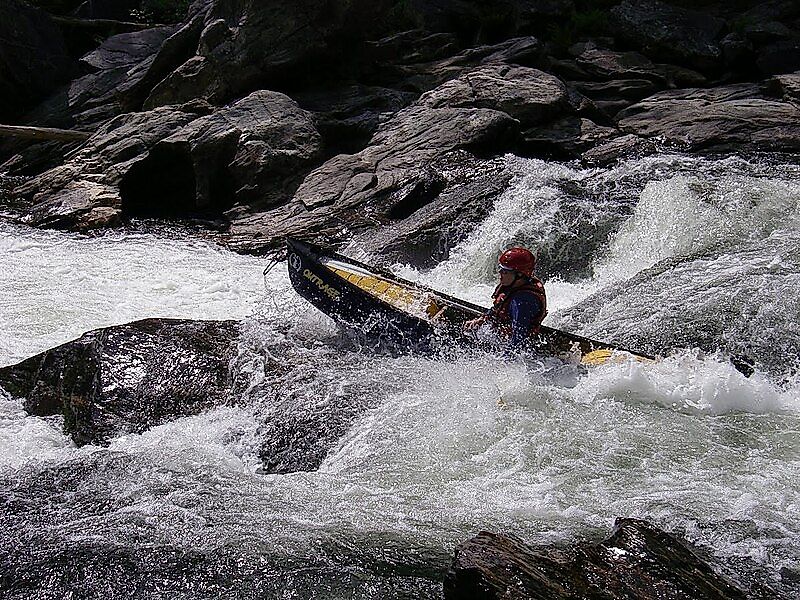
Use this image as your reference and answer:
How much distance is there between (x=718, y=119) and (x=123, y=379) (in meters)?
9.47

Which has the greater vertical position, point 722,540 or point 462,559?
point 462,559

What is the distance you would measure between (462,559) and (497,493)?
1.47 metres

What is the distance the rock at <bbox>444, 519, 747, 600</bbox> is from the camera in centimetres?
377

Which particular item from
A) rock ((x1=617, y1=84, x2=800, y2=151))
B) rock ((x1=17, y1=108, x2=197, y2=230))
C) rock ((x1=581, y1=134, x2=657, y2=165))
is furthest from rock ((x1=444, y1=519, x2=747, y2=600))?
rock ((x1=17, y1=108, x2=197, y2=230))

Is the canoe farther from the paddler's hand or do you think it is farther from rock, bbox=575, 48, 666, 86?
rock, bbox=575, 48, 666, 86

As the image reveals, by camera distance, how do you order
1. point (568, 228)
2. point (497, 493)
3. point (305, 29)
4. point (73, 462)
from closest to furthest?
point (497, 493) < point (73, 462) < point (568, 228) < point (305, 29)

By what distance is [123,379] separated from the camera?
679cm

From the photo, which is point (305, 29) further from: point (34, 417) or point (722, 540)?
point (722, 540)

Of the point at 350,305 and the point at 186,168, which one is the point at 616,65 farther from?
the point at 350,305

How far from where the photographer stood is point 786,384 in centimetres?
658

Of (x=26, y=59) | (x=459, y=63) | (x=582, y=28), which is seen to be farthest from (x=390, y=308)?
(x=26, y=59)

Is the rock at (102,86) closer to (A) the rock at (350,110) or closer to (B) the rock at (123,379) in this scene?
(A) the rock at (350,110)

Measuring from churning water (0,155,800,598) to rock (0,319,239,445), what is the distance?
0.17 metres

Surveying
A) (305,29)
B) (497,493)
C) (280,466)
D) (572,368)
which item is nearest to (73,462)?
(280,466)
